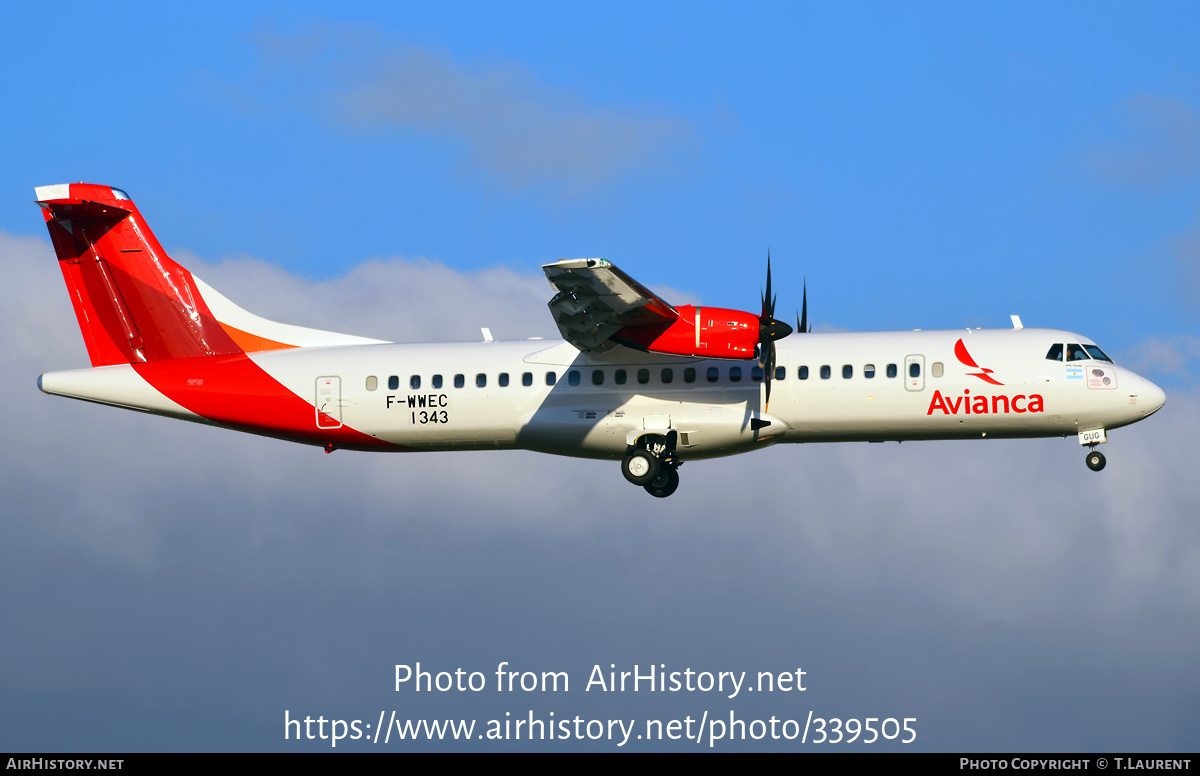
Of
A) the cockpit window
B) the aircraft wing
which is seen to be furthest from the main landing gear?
the cockpit window

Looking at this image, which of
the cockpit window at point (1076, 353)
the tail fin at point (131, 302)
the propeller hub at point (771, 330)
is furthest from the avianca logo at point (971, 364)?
the tail fin at point (131, 302)

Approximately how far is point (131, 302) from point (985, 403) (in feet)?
62.7

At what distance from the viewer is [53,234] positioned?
32.5 meters

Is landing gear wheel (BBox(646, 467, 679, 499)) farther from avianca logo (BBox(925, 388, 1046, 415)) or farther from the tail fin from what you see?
the tail fin

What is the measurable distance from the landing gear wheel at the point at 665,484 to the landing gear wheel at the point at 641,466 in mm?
464

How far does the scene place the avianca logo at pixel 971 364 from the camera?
2898 centimetres

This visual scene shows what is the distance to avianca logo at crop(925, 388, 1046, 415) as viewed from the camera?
94.9ft

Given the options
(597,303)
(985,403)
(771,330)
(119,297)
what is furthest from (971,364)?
(119,297)

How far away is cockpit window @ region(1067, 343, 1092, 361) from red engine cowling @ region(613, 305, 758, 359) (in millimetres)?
6650

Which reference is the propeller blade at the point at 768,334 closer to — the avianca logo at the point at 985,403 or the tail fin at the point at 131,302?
the avianca logo at the point at 985,403

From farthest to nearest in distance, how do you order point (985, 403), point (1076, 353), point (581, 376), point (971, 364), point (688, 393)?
point (581, 376) < point (688, 393) < point (1076, 353) < point (971, 364) < point (985, 403)

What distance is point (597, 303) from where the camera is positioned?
28562 mm

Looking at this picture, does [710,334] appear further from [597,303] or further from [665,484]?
[665,484]
